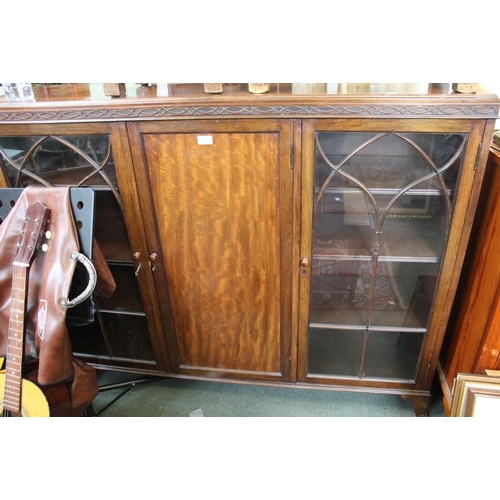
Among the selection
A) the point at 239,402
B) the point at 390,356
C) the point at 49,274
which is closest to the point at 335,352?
the point at 390,356

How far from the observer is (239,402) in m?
1.56

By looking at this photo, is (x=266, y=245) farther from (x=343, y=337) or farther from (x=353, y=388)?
(x=353, y=388)

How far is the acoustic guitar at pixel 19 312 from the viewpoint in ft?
3.06

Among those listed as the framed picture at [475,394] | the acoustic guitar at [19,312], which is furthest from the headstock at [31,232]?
the framed picture at [475,394]

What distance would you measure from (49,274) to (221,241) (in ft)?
1.63

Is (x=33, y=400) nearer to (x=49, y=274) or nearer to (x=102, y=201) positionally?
(x=49, y=274)

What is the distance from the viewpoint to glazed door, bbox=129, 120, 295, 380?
105 cm

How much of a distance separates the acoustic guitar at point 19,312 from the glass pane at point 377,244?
30.8 inches

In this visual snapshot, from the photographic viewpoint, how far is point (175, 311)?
53.8 inches

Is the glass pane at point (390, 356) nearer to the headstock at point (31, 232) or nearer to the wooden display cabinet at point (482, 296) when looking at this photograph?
the wooden display cabinet at point (482, 296)

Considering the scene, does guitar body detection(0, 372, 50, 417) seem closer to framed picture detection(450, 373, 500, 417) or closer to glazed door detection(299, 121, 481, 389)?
glazed door detection(299, 121, 481, 389)

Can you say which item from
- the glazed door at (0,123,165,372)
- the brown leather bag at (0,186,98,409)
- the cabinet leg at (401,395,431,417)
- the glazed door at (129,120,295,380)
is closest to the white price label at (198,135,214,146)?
the glazed door at (129,120,295,380)
